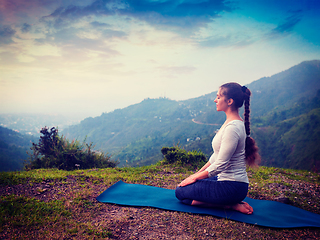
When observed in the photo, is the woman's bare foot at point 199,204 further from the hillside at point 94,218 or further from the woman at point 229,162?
the hillside at point 94,218

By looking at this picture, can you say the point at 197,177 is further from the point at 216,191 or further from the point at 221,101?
the point at 221,101

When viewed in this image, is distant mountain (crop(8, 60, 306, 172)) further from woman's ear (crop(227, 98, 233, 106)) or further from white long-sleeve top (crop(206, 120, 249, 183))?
woman's ear (crop(227, 98, 233, 106))

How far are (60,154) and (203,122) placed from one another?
5467 centimetres

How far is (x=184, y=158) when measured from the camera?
20.0ft

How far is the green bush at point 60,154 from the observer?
6.36 metres

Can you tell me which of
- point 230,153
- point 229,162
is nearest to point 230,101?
point 230,153

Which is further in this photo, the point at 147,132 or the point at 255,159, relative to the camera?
the point at 147,132

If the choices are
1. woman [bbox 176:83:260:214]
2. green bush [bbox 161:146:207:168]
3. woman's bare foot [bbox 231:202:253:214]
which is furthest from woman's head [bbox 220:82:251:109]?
green bush [bbox 161:146:207:168]

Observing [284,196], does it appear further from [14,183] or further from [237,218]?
[14,183]

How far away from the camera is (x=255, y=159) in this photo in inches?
107

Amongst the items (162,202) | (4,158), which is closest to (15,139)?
(4,158)

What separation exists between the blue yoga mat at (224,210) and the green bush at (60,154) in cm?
342

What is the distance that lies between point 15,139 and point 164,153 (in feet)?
119

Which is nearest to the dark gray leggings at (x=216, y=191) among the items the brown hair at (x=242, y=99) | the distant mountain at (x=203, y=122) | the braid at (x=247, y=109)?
the brown hair at (x=242, y=99)
